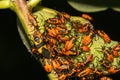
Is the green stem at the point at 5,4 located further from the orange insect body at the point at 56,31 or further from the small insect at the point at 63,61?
the small insect at the point at 63,61

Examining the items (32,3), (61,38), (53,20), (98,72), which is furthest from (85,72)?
(32,3)

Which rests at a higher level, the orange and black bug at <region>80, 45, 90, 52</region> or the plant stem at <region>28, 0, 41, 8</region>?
the plant stem at <region>28, 0, 41, 8</region>

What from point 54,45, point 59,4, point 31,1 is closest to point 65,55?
point 54,45

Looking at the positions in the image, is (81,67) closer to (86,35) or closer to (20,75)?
(86,35)

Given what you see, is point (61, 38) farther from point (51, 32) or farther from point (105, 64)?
point (105, 64)

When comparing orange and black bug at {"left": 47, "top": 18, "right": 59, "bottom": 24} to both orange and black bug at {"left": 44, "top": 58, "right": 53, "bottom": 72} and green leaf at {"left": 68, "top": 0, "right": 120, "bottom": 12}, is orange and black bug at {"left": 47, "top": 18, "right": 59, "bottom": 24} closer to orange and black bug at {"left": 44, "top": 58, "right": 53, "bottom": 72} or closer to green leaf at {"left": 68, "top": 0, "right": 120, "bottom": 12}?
green leaf at {"left": 68, "top": 0, "right": 120, "bottom": 12}

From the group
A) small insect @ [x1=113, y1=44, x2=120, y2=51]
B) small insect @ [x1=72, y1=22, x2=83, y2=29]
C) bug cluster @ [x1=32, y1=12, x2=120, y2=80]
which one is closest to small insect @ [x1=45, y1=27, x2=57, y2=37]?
bug cluster @ [x1=32, y1=12, x2=120, y2=80]

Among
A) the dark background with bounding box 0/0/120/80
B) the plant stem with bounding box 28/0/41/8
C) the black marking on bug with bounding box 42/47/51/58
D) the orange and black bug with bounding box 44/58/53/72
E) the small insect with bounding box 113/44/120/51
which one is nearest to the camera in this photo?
the orange and black bug with bounding box 44/58/53/72

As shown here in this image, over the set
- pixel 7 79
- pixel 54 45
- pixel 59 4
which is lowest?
pixel 7 79
